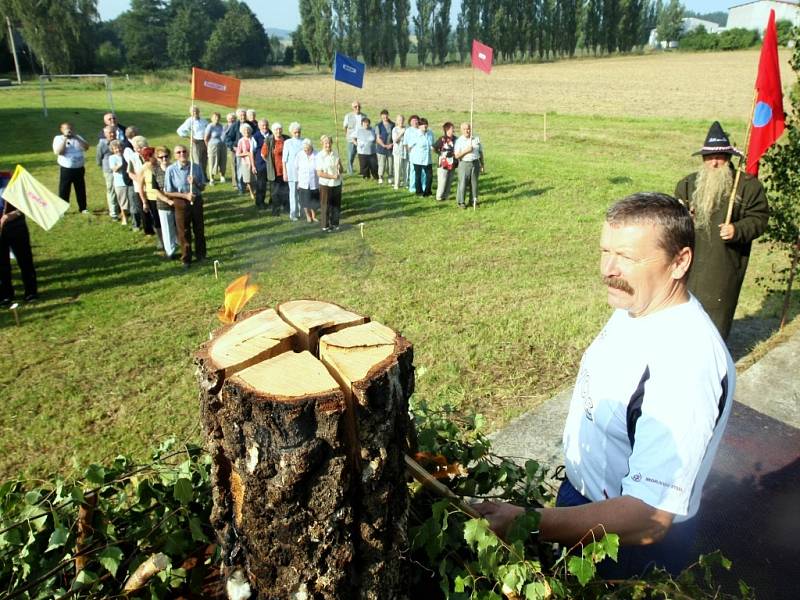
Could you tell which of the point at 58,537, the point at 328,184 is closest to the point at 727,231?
the point at 58,537

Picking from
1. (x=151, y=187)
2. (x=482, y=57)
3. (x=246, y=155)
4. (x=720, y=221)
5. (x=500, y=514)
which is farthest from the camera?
(x=482, y=57)

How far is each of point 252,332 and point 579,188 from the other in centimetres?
1368

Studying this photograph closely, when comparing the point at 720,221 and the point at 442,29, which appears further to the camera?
the point at 442,29

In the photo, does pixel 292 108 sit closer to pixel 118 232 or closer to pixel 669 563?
pixel 118 232

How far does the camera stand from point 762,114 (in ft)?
18.0

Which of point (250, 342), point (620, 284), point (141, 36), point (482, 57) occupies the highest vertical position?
point (141, 36)

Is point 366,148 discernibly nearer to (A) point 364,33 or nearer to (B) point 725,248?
(B) point 725,248

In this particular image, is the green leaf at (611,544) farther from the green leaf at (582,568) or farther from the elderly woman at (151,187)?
the elderly woman at (151,187)

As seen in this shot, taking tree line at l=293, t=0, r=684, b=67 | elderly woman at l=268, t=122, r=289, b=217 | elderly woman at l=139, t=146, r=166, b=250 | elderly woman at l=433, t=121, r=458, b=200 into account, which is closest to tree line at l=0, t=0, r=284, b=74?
tree line at l=293, t=0, r=684, b=67

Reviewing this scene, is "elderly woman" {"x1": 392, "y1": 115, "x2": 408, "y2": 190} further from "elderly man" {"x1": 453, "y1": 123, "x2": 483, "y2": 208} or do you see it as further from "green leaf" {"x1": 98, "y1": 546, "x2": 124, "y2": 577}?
"green leaf" {"x1": 98, "y1": 546, "x2": 124, "y2": 577}

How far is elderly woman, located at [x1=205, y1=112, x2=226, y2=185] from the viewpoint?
587 inches

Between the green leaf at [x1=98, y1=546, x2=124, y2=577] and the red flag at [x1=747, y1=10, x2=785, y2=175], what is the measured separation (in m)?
5.70

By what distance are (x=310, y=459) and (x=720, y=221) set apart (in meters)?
4.78

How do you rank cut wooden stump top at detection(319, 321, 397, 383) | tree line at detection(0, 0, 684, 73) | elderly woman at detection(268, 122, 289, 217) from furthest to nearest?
tree line at detection(0, 0, 684, 73)
elderly woman at detection(268, 122, 289, 217)
cut wooden stump top at detection(319, 321, 397, 383)
